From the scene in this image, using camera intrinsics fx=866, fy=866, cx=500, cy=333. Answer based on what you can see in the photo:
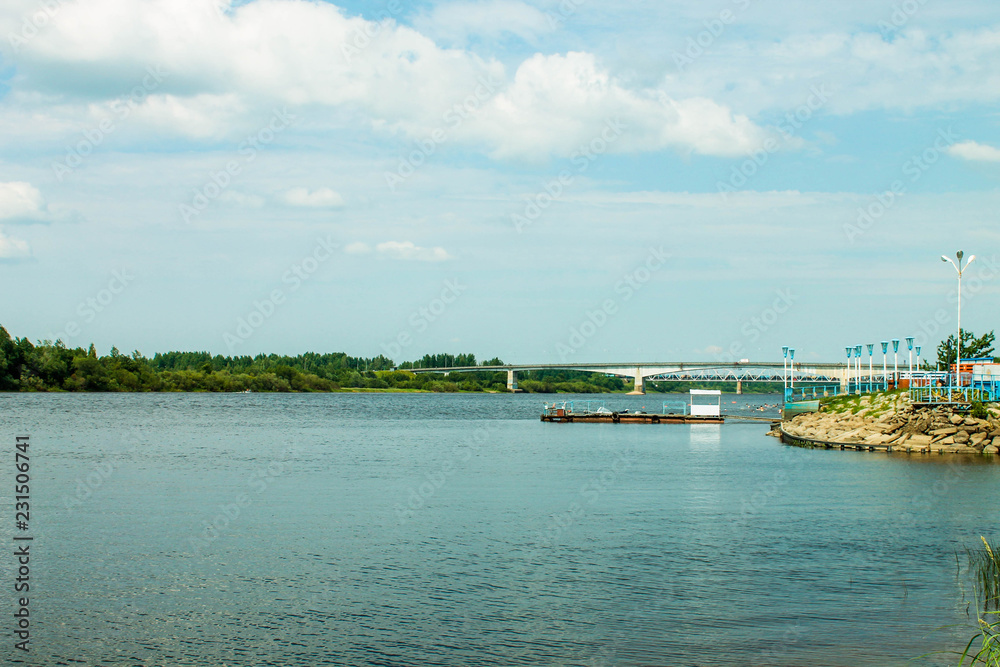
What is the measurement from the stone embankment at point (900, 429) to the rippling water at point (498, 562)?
5954mm

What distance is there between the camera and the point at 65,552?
2289cm

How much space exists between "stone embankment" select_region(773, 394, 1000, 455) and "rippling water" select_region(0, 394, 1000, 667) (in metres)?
5.95

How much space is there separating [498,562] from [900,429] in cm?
4092

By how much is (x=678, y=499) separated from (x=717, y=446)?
3068cm

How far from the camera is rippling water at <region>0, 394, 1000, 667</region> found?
15.8 m

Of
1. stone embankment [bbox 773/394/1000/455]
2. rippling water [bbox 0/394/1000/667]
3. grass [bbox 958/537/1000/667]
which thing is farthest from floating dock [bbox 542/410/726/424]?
grass [bbox 958/537/1000/667]

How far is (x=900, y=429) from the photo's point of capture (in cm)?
5441

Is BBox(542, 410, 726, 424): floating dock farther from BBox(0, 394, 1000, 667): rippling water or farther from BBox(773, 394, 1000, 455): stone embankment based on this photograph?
BBox(0, 394, 1000, 667): rippling water

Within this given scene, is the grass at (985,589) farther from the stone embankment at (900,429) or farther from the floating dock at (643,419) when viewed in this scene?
the floating dock at (643,419)

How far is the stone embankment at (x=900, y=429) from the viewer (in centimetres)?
5106

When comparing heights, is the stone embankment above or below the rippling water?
above

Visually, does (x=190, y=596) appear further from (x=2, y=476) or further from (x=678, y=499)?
(x=2, y=476)

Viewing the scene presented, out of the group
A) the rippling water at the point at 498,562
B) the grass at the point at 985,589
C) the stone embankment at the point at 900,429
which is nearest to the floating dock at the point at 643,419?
the stone embankment at the point at 900,429

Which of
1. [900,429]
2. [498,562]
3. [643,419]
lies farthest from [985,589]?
[643,419]
